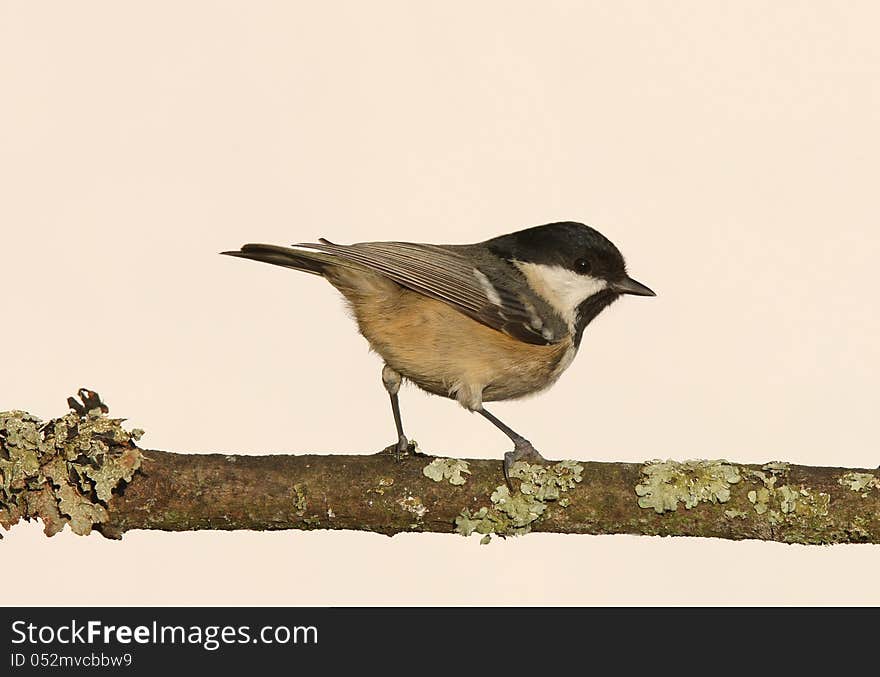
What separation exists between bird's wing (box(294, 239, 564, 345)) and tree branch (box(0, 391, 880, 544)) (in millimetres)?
785

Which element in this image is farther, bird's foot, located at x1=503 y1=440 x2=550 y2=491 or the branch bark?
bird's foot, located at x1=503 y1=440 x2=550 y2=491

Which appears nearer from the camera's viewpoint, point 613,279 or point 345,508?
point 345,508

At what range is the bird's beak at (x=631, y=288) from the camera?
4.56 meters

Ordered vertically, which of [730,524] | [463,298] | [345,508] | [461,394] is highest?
[463,298]

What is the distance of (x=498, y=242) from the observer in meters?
4.82

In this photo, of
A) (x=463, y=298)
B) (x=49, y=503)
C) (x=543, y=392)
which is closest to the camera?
(x=49, y=503)

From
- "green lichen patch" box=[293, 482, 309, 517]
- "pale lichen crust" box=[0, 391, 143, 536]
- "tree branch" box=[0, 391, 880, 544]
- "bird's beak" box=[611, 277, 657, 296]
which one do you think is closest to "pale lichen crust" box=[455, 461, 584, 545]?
"tree branch" box=[0, 391, 880, 544]

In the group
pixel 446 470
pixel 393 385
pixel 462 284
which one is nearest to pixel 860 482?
pixel 446 470

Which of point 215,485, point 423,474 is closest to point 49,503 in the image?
point 215,485

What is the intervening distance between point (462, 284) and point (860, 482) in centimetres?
195

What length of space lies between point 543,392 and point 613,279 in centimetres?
68

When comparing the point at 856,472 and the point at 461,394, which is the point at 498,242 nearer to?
the point at 461,394

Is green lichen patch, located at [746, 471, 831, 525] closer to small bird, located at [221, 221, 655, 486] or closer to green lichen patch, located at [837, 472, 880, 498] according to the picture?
green lichen patch, located at [837, 472, 880, 498]

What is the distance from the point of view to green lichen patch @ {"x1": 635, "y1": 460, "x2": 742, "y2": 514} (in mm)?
3756
